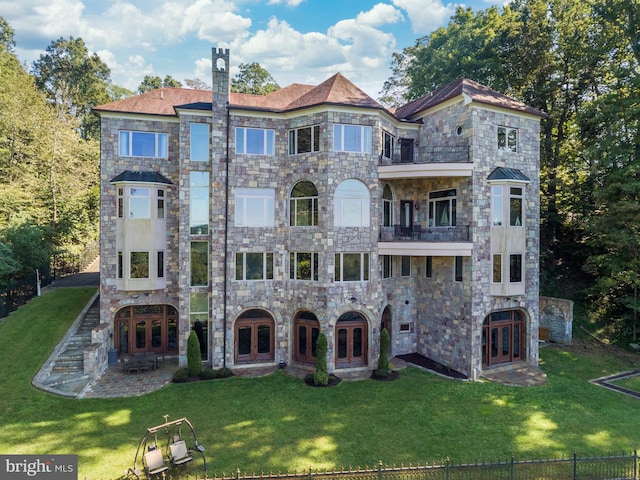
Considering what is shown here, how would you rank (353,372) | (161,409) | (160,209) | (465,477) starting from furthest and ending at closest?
(160,209), (353,372), (161,409), (465,477)

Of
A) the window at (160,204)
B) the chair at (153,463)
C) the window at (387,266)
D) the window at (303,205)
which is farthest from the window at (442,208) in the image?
the chair at (153,463)

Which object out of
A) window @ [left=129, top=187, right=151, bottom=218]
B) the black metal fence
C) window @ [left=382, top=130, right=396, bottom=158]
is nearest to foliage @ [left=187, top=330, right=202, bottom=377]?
window @ [left=129, top=187, right=151, bottom=218]

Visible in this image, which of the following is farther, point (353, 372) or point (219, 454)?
point (353, 372)

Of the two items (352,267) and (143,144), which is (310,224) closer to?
(352,267)

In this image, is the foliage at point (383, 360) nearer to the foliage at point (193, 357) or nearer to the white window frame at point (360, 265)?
the white window frame at point (360, 265)

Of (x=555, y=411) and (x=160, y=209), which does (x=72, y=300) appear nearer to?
(x=160, y=209)

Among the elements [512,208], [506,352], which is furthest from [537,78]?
[506,352]

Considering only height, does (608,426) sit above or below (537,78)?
below
